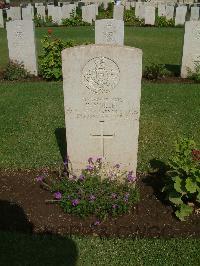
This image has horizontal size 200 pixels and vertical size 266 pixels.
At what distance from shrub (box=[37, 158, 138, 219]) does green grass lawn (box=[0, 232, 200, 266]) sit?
43 cm

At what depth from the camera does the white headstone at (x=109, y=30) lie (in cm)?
1071

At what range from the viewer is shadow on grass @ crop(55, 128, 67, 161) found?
627cm

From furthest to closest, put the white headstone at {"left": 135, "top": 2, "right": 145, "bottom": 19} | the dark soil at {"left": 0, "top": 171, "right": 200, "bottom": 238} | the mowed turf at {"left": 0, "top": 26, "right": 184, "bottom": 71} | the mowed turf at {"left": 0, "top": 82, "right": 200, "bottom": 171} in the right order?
the white headstone at {"left": 135, "top": 2, "right": 145, "bottom": 19}
the mowed turf at {"left": 0, "top": 26, "right": 184, "bottom": 71}
the mowed turf at {"left": 0, "top": 82, "right": 200, "bottom": 171}
the dark soil at {"left": 0, "top": 171, "right": 200, "bottom": 238}

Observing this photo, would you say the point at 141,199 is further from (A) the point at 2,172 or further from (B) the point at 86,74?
(A) the point at 2,172

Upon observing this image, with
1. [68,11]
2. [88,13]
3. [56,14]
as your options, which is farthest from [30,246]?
[68,11]

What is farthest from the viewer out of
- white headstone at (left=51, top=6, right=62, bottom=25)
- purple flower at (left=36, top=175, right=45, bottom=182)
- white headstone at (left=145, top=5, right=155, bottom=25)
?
white headstone at (left=51, top=6, right=62, bottom=25)

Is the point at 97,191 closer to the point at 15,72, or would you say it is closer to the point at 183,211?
the point at 183,211

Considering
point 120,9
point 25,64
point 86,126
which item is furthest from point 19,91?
point 120,9

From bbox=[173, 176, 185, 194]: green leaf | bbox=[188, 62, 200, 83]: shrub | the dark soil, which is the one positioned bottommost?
the dark soil

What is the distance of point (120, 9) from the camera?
22875mm

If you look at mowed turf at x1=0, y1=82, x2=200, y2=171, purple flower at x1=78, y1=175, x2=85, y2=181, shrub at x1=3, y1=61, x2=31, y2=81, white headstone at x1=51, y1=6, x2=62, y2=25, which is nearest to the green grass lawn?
purple flower at x1=78, y1=175, x2=85, y2=181

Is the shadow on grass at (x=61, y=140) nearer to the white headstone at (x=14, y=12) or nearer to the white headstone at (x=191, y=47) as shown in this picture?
the white headstone at (x=191, y=47)

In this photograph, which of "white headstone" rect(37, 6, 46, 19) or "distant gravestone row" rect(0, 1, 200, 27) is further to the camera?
"white headstone" rect(37, 6, 46, 19)

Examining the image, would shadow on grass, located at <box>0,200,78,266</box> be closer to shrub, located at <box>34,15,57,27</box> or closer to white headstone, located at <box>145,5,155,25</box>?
shrub, located at <box>34,15,57,27</box>
